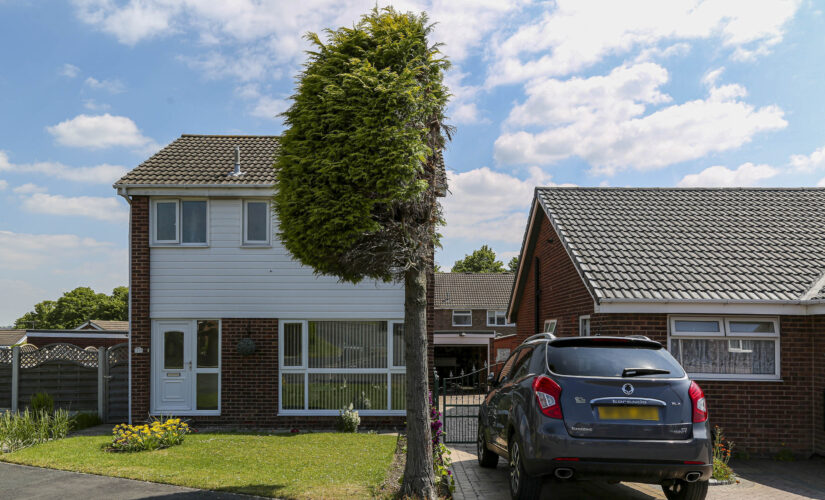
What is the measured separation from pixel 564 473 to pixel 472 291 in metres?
37.6

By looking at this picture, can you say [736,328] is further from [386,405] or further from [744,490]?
[386,405]

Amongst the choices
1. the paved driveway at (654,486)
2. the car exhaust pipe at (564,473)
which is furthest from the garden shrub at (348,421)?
the car exhaust pipe at (564,473)

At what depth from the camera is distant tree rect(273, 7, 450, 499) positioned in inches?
265

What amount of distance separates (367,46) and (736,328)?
7.56 meters

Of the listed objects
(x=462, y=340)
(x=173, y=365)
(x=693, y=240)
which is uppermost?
(x=693, y=240)

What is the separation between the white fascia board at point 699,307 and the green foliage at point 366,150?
4137 mm

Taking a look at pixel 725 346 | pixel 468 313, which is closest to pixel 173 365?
pixel 725 346

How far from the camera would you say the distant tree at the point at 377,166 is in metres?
6.73

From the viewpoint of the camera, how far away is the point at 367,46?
710 cm

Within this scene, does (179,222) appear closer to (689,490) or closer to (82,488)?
(82,488)

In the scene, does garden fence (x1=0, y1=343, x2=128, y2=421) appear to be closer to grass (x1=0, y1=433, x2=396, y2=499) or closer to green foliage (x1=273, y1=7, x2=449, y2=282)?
grass (x1=0, y1=433, x2=396, y2=499)

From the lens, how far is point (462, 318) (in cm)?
4175

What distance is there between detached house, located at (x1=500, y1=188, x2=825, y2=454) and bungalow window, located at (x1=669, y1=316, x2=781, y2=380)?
2cm

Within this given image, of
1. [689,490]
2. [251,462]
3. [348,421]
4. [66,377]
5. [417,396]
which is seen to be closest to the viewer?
[689,490]
